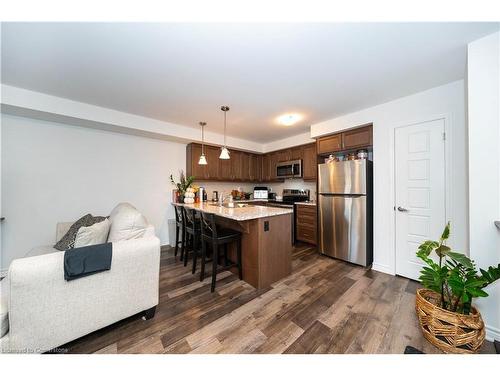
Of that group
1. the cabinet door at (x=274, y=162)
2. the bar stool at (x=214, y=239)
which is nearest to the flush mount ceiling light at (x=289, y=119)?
the cabinet door at (x=274, y=162)

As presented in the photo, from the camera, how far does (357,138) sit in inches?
117

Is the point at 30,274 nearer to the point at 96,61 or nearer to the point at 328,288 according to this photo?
the point at 96,61

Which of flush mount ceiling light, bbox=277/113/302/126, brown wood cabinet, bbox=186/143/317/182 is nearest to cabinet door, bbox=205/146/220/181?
brown wood cabinet, bbox=186/143/317/182

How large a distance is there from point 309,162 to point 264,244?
248 centimetres

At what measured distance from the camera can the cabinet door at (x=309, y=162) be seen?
391 cm

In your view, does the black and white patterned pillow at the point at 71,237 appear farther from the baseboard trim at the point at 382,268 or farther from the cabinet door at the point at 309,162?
the baseboard trim at the point at 382,268

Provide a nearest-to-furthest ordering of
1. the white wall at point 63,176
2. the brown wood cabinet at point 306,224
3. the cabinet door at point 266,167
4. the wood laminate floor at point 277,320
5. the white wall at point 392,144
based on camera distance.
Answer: the wood laminate floor at point 277,320, the white wall at point 392,144, the white wall at point 63,176, the brown wood cabinet at point 306,224, the cabinet door at point 266,167

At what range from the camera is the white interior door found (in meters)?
2.24

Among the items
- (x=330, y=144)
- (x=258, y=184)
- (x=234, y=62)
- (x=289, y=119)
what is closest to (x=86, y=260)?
(x=234, y=62)

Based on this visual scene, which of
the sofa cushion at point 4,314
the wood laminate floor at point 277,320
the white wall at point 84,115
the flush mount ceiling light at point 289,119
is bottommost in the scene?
the wood laminate floor at point 277,320

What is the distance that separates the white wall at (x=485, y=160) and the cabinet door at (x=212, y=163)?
12.5ft

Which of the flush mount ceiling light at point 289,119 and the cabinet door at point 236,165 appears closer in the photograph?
the flush mount ceiling light at point 289,119

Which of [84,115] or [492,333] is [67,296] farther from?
[492,333]

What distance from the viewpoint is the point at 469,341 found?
50.9 inches
